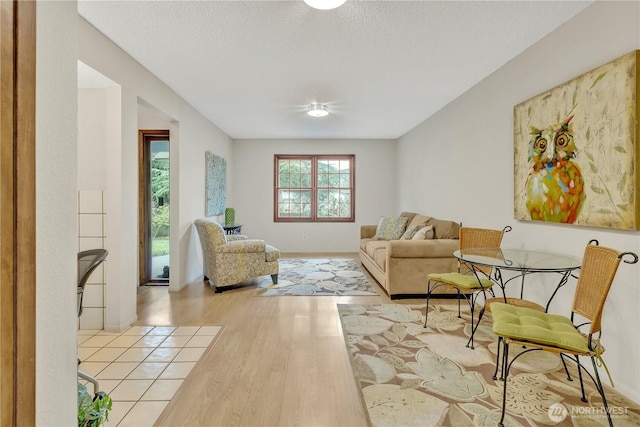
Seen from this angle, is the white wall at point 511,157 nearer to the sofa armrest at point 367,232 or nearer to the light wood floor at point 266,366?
the sofa armrest at point 367,232

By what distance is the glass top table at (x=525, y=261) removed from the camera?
196 centimetres

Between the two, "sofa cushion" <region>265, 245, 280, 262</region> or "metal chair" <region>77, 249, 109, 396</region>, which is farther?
"sofa cushion" <region>265, 245, 280, 262</region>

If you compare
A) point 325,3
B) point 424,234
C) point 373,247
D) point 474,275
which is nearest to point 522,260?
point 474,275

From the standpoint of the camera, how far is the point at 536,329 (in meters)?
1.64

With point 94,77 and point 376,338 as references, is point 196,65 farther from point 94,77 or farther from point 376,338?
point 376,338

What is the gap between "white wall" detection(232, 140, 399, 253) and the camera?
6.76m

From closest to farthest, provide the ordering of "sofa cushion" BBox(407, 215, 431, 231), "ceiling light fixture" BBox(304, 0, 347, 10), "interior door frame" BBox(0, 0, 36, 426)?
"interior door frame" BBox(0, 0, 36, 426) → "ceiling light fixture" BBox(304, 0, 347, 10) → "sofa cushion" BBox(407, 215, 431, 231)

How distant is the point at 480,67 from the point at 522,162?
110 centimetres

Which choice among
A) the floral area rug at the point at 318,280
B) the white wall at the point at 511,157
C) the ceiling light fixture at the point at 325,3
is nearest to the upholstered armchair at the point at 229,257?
the floral area rug at the point at 318,280

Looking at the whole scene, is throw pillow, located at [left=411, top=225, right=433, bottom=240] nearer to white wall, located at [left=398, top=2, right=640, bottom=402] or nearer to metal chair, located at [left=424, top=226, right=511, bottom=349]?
white wall, located at [left=398, top=2, right=640, bottom=402]

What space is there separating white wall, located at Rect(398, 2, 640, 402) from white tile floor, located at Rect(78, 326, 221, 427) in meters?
2.80

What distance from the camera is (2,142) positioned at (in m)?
0.59

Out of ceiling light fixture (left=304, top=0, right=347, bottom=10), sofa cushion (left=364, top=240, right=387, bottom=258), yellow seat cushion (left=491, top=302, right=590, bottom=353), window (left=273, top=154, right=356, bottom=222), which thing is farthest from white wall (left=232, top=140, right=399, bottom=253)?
yellow seat cushion (left=491, top=302, right=590, bottom=353)

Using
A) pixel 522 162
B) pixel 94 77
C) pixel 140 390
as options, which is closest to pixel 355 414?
pixel 140 390
